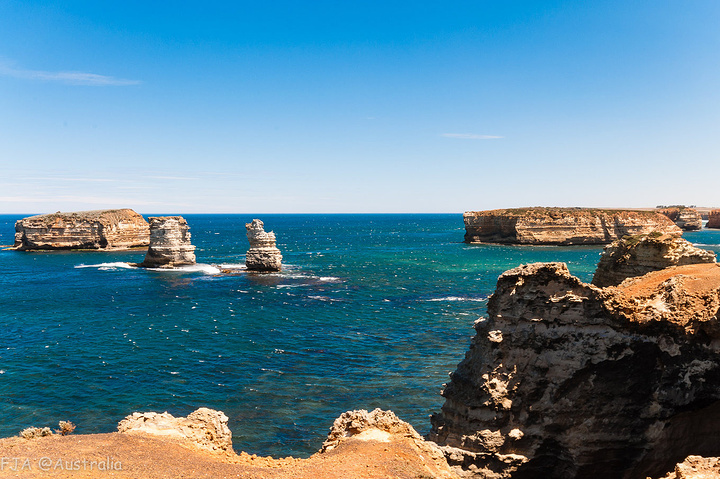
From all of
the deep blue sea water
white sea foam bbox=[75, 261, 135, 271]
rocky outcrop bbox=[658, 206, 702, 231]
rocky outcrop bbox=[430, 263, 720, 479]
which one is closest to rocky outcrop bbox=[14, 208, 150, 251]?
white sea foam bbox=[75, 261, 135, 271]

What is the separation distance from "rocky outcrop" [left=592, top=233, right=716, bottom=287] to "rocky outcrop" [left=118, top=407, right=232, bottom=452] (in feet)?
76.8

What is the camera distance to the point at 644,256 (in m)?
27.6

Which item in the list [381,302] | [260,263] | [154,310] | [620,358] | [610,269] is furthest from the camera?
[260,263]

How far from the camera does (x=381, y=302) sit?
56.5 meters

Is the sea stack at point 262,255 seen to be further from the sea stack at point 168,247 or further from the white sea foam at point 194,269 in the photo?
the sea stack at point 168,247

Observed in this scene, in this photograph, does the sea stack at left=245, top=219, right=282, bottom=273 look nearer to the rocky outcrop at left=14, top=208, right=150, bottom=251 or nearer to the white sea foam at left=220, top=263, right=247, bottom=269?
the white sea foam at left=220, top=263, right=247, bottom=269

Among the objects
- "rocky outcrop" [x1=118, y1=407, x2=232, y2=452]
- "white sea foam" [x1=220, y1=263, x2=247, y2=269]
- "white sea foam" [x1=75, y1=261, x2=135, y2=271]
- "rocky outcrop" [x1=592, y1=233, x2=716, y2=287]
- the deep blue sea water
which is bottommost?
the deep blue sea water

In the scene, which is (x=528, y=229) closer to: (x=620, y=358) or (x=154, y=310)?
(x=154, y=310)

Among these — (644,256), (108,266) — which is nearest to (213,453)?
(644,256)

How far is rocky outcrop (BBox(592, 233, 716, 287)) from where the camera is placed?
82.1ft

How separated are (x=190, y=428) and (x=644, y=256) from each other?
25535 millimetres

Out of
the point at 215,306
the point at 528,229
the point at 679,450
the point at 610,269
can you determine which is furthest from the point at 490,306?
the point at 528,229

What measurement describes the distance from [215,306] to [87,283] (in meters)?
27.6

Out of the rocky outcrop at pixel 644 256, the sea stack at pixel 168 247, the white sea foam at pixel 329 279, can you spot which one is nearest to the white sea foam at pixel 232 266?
the sea stack at pixel 168 247
